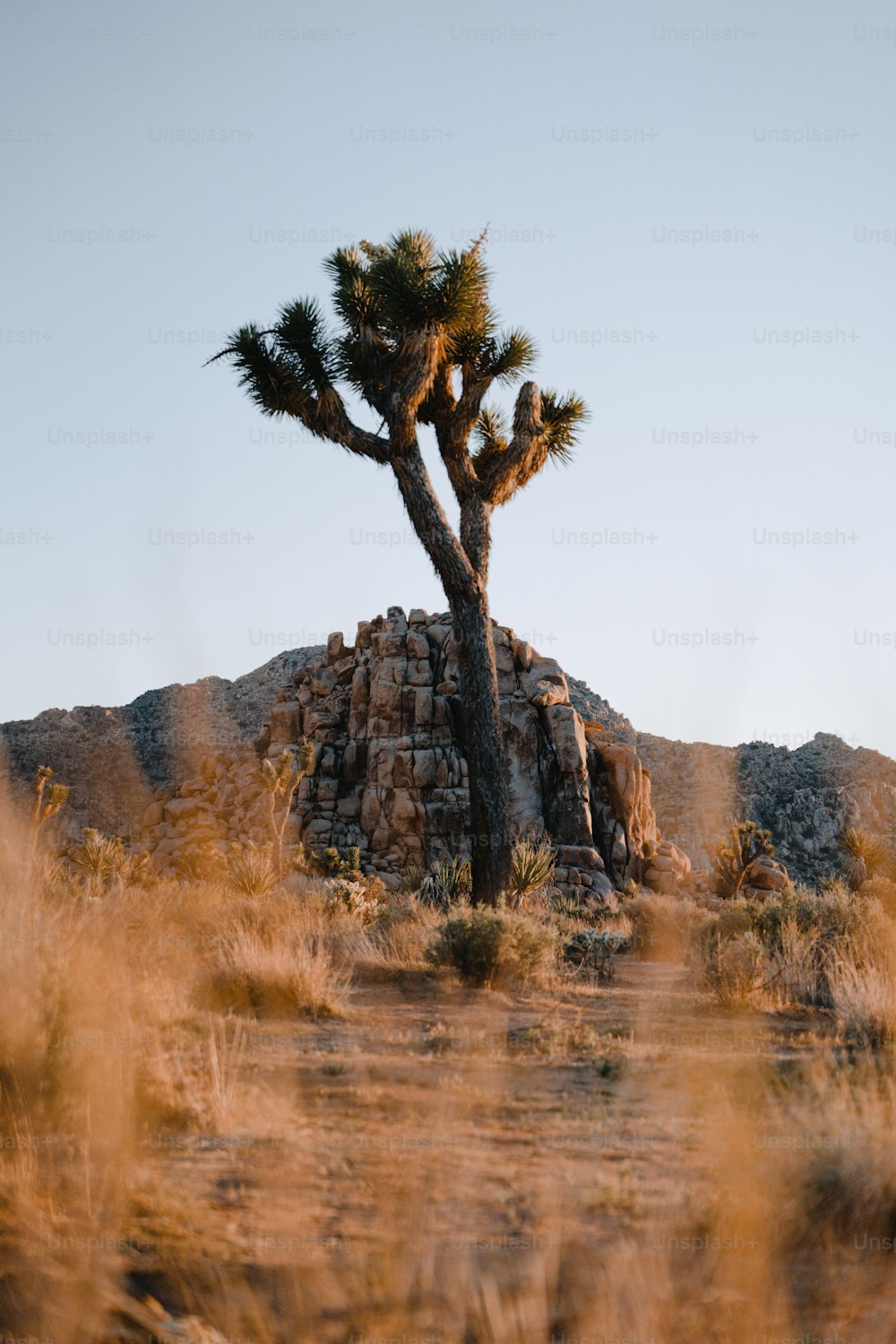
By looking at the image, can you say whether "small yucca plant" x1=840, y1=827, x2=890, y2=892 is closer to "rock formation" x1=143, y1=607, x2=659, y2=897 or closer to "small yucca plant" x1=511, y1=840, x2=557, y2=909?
"rock formation" x1=143, y1=607, x2=659, y2=897

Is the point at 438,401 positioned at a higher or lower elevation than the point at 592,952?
higher

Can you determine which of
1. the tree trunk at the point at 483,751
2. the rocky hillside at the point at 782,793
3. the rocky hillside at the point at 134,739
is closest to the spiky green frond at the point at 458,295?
the tree trunk at the point at 483,751

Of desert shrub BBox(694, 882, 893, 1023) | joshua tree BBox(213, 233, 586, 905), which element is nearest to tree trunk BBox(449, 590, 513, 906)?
joshua tree BBox(213, 233, 586, 905)

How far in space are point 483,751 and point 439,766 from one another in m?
14.2

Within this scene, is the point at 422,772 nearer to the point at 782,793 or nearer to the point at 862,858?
the point at 862,858

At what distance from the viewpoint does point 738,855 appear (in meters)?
25.5

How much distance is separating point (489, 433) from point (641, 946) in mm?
8917

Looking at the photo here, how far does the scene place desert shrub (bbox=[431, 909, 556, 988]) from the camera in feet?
27.5

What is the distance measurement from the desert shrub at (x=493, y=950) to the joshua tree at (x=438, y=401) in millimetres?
5061

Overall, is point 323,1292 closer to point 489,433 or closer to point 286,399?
point 286,399

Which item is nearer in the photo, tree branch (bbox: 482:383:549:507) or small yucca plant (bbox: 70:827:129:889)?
tree branch (bbox: 482:383:549:507)

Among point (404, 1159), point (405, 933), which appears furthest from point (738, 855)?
point (404, 1159)

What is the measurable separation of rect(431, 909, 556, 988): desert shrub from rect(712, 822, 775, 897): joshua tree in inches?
689

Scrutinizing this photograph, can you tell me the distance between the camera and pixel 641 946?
13.6 m
